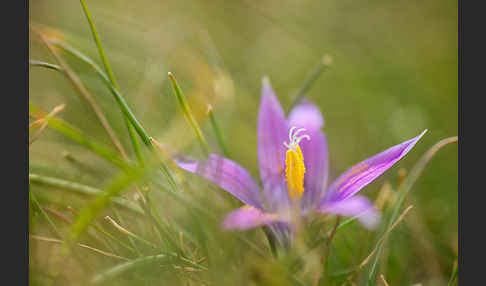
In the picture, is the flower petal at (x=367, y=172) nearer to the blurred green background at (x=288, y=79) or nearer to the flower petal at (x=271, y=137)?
the flower petal at (x=271, y=137)

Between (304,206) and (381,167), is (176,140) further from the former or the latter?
(381,167)

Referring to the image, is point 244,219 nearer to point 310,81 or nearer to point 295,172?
point 295,172

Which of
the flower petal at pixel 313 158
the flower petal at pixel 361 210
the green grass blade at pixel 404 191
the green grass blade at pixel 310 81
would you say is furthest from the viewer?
the green grass blade at pixel 310 81

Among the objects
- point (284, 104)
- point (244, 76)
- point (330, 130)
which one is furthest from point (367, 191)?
point (244, 76)

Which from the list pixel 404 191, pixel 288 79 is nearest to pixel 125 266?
pixel 404 191

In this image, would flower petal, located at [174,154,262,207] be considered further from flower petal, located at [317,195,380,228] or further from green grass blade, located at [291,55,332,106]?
green grass blade, located at [291,55,332,106]

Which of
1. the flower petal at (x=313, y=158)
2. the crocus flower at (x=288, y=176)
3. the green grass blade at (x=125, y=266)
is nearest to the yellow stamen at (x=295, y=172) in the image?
the crocus flower at (x=288, y=176)

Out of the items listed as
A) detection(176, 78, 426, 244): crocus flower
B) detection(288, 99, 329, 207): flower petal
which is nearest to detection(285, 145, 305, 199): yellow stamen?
detection(176, 78, 426, 244): crocus flower
